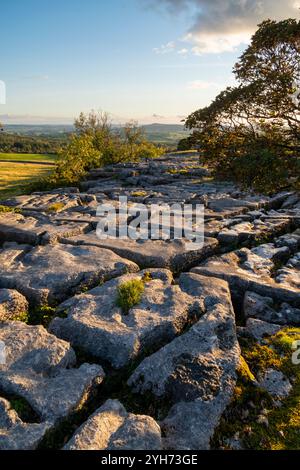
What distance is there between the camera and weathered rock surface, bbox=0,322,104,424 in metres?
4.39

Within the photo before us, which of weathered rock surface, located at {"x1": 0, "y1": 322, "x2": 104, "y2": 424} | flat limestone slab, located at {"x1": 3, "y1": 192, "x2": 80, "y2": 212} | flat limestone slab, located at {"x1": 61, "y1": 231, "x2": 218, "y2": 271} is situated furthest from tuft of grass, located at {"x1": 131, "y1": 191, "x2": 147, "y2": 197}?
weathered rock surface, located at {"x1": 0, "y1": 322, "x2": 104, "y2": 424}

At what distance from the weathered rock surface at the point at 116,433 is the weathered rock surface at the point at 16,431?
363 millimetres

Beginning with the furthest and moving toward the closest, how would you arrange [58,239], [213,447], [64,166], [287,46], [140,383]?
[64,166] → [58,239] → [287,46] → [140,383] → [213,447]

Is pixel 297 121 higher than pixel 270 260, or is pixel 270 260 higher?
pixel 297 121

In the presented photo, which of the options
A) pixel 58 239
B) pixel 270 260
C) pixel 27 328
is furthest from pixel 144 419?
pixel 58 239

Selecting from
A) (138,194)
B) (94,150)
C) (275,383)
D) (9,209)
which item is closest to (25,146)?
(94,150)

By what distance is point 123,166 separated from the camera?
26891mm

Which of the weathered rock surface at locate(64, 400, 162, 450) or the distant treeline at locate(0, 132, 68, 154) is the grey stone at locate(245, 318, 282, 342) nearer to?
the weathered rock surface at locate(64, 400, 162, 450)

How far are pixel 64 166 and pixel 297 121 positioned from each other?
52.4ft

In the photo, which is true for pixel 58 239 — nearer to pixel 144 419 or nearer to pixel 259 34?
pixel 144 419

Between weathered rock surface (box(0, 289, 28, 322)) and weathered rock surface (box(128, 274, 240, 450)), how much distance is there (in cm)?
259

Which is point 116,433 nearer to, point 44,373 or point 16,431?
point 16,431

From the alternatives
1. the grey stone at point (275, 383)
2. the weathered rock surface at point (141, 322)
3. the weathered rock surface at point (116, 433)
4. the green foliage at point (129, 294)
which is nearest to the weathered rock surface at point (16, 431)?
the weathered rock surface at point (141, 322)

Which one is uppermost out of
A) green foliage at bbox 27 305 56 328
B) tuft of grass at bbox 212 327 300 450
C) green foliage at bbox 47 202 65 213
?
green foliage at bbox 47 202 65 213
